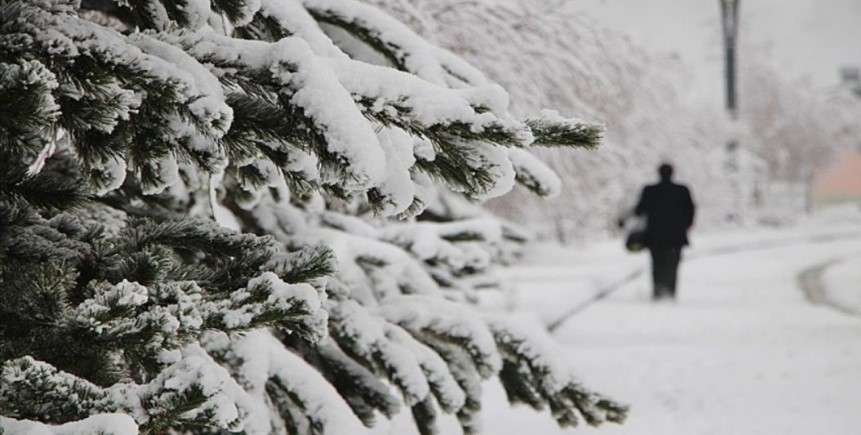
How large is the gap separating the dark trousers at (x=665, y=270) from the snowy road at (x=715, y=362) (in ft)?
0.66

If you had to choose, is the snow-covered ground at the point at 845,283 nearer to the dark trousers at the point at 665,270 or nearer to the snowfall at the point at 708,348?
the snowfall at the point at 708,348

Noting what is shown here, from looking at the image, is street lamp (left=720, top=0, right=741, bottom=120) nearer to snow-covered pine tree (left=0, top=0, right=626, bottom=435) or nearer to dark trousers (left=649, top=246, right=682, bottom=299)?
dark trousers (left=649, top=246, right=682, bottom=299)

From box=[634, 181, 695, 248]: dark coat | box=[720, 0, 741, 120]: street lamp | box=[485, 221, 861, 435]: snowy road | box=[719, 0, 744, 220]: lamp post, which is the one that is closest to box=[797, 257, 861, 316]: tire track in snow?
box=[485, 221, 861, 435]: snowy road

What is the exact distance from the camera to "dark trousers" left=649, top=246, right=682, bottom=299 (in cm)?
995

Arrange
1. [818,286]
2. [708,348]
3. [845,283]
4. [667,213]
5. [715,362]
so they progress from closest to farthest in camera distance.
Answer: [715,362] < [708,348] < [667,213] < [818,286] < [845,283]

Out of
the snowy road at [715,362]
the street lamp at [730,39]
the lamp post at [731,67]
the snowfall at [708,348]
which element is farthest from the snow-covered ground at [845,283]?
the street lamp at [730,39]

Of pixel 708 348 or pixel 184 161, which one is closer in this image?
pixel 184 161

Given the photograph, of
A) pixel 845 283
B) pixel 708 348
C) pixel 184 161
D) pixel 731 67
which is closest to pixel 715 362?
pixel 708 348

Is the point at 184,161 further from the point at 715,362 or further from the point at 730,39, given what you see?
the point at 730,39

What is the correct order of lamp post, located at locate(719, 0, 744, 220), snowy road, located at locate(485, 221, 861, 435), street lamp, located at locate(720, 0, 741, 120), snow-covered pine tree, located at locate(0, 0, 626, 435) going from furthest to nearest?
lamp post, located at locate(719, 0, 744, 220), street lamp, located at locate(720, 0, 741, 120), snowy road, located at locate(485, 221, 861, 435), snow-covered pine tree, located at locate(0, 0, 626, 435)

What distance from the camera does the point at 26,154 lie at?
5.10 feet

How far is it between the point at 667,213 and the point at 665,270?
702 millimetres

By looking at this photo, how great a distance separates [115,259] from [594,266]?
47.4 ft

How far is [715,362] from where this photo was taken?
6.00 m
